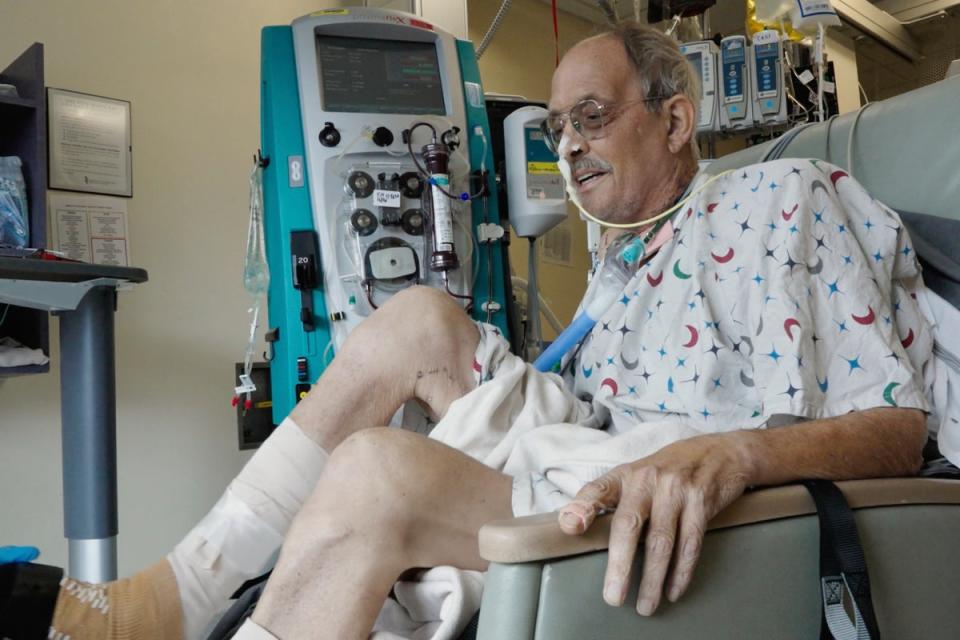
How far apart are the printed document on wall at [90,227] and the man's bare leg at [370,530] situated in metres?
1.96

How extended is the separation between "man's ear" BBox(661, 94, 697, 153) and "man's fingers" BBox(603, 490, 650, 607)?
39.4 inches

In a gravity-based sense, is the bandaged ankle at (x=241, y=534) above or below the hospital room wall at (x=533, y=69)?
below

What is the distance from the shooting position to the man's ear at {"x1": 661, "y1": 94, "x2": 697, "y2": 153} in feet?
5.00

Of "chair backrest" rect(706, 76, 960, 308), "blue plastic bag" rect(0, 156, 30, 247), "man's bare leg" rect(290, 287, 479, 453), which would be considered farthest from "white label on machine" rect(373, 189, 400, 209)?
"chair backrest" rect(706, 76, 960, 308)

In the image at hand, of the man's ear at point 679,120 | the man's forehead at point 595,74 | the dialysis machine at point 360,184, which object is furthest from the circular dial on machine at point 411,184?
the man's ear at point 679,120

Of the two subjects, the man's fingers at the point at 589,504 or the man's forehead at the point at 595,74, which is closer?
the man's fingers at the point at 589,504

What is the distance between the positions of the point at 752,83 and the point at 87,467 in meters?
2.61

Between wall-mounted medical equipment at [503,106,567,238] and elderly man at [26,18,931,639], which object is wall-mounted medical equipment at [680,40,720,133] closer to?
Result: wall-mounted medical equipment at [503,106,567,238]

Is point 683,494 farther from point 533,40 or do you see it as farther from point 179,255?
point 533,40

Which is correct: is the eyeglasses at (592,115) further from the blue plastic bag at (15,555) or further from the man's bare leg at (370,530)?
the blue plastic bag at (15,555)

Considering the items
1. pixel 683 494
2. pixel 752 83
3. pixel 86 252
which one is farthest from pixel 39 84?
pixel 752 83

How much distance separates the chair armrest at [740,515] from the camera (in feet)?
2.05

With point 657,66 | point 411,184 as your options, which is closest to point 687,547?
point 657,66

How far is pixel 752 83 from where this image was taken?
309cm
